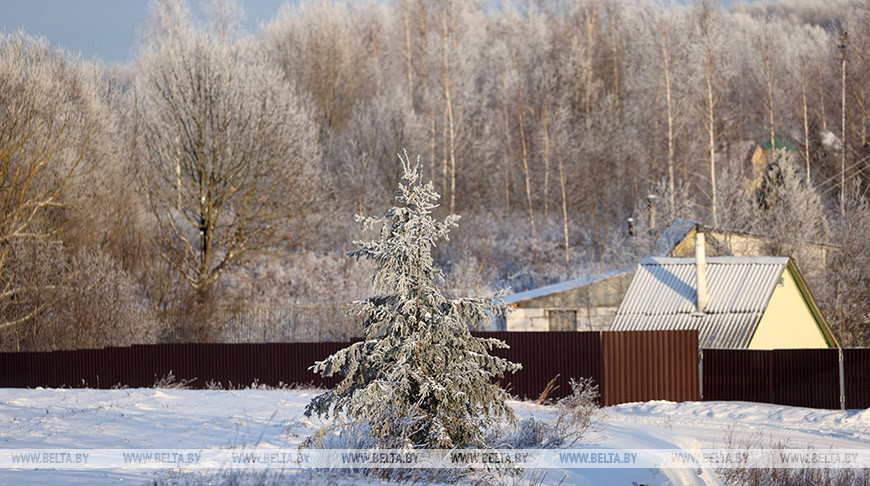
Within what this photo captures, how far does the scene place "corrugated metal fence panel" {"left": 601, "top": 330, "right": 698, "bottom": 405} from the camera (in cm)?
1986

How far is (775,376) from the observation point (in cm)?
1956

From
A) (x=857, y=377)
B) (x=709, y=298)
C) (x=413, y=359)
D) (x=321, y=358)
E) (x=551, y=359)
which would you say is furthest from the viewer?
(x=709, y=298)

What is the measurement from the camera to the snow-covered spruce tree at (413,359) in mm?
8891

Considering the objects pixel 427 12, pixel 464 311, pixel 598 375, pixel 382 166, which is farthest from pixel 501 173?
pixel 464 311

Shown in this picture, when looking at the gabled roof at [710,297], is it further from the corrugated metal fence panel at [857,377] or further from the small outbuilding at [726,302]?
the corrugated metal fence panel at [857,377]

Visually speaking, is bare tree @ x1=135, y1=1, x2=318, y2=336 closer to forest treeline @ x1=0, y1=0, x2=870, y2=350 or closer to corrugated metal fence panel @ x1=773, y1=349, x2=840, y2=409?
forest treeline @ x1=0, y1=0, x2=870, y2=350

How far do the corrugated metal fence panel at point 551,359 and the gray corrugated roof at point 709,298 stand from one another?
13.8ft

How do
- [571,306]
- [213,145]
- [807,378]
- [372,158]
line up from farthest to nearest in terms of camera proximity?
[372,158] → [571,306] → [213,145] → [807,378]

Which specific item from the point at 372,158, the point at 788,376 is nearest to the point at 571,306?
the point at 788,376

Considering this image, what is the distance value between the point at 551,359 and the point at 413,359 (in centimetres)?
1172

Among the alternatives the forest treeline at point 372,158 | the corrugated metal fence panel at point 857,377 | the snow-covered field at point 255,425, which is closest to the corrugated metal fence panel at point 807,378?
the corrugated metal fence panel at point 857,377

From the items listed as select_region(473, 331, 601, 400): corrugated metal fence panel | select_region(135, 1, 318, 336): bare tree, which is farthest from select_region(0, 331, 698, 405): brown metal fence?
select_region(135, 1, 318, 336): bare tree

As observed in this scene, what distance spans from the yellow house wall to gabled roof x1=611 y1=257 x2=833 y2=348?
1.00 feet

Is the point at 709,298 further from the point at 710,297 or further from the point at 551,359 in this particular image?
the point at 551,359
